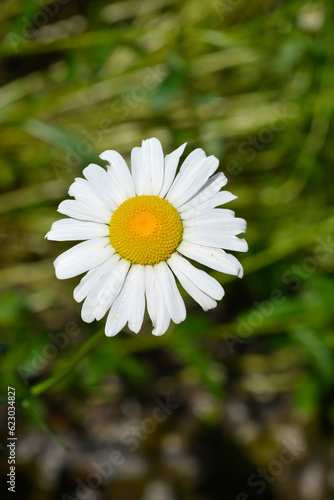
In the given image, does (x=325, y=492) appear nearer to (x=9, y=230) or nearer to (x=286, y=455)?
(x=286, y=455)

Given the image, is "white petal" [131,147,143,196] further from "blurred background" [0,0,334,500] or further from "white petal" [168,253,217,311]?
"blurred background" [0,0,334,500]

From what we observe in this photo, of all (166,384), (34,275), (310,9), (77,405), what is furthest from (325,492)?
(310,9)

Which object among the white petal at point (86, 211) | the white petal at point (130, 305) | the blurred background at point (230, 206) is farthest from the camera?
the blurred background at point (230, 206)

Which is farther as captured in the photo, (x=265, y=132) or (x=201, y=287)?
(x=265, y=132)

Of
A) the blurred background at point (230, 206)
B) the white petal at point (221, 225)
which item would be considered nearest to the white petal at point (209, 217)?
the white petal at point (221, 225)

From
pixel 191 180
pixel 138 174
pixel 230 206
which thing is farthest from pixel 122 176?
pixel 230 206

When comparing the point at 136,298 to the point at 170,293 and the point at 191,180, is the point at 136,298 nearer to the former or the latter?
the point at 170,293

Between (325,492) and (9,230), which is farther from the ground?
(9,230)

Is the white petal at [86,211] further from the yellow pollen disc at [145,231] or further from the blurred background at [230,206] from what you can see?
the blurred background at [230,206]
